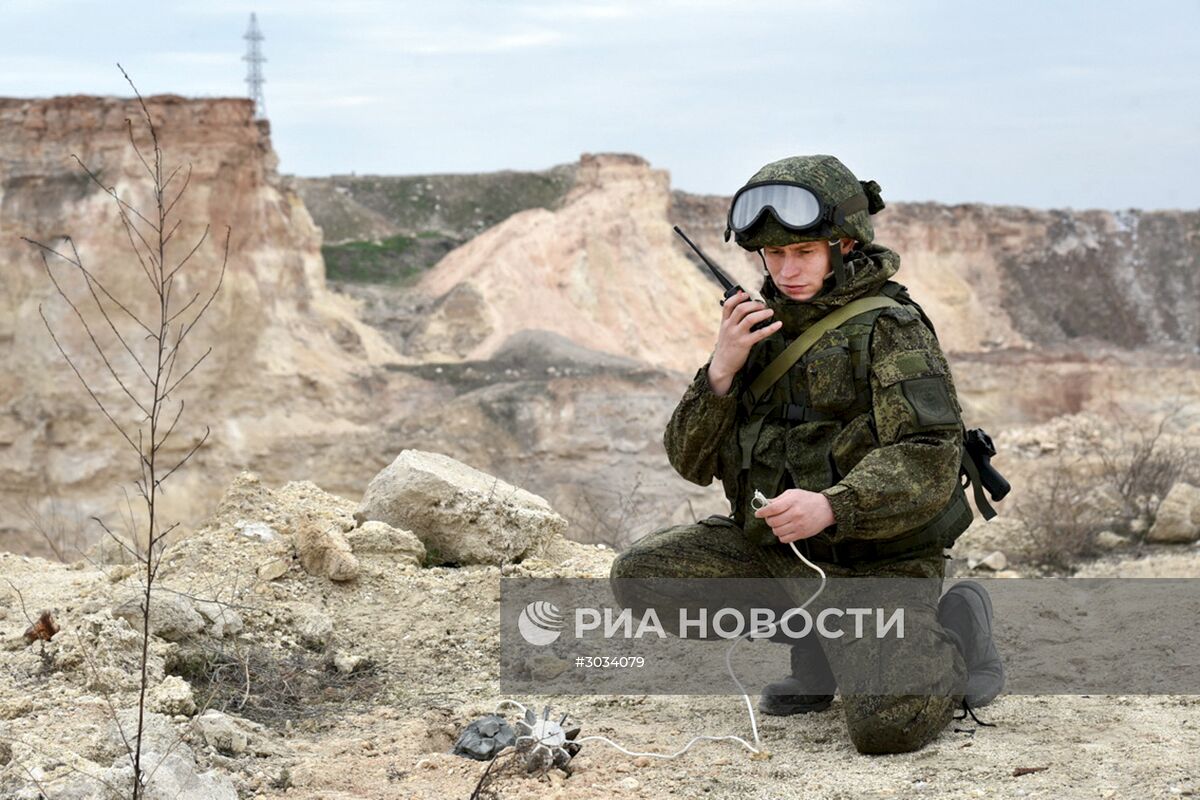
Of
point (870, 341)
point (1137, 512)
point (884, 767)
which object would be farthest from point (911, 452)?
→ point (1137, 512)

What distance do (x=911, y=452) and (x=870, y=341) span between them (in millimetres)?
363

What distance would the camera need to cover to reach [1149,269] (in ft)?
120

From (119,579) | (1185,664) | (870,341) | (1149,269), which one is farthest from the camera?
(1149,269)

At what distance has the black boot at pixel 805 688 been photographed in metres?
4.05

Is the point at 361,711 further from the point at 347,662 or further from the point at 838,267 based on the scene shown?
the point at 838,267

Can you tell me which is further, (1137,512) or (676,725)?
(1137,512)

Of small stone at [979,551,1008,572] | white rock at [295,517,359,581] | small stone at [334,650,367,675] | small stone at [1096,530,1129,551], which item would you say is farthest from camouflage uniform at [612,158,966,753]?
small stone at [1096,530,1129,551]

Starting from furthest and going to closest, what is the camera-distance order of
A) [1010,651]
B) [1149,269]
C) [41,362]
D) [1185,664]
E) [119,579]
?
1. [1149,269]
2. [41,362]
3. [119,579]
4. [1010,651]
5. [1185,664]

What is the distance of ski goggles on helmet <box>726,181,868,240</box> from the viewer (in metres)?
3.71

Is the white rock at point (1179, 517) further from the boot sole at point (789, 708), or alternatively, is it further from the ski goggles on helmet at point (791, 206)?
the ski goggles on helmet at point (791, 206)

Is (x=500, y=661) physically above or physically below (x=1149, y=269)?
below

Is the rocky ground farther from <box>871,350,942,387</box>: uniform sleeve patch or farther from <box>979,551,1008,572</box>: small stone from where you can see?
<box>979,551,1008,572</box>: small stone

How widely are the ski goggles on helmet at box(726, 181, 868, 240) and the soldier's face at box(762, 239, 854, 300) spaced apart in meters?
0.08

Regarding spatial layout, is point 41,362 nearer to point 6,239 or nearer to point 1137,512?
point 6,239
